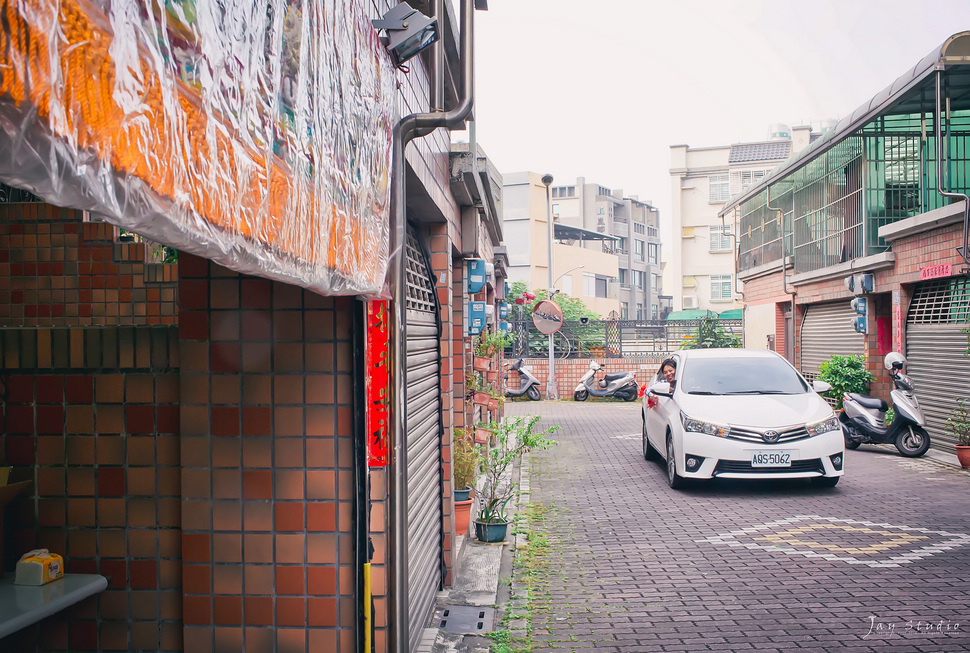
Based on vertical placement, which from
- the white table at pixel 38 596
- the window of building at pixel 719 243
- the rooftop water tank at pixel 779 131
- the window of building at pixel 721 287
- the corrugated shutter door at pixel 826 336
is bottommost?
the white table at pixel 38 596

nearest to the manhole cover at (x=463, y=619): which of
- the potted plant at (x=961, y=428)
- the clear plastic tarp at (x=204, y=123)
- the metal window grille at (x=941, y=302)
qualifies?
the clear plastic tarp at (x=204, y=123)

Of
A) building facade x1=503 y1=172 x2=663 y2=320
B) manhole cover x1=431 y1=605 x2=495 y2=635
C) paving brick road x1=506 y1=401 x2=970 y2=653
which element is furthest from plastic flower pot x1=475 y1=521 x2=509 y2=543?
building facade x1=503 y1=172 x2=663 y2=320

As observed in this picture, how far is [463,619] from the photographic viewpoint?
5.04m

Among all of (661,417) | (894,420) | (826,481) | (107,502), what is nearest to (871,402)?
(894,420)

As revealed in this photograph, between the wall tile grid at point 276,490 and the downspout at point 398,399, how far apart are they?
202 mm

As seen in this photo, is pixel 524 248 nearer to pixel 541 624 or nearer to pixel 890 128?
pixel 890 128

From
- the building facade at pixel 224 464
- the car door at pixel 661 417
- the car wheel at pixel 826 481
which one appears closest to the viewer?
the building facade at pixel 224 464

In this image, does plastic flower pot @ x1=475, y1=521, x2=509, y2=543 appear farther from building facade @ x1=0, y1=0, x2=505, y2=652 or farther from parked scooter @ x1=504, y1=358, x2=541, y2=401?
parked scooter @ x1=504, y1=358, x2=541, y2=401

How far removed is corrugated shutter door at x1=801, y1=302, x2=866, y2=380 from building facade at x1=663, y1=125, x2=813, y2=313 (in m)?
24.5

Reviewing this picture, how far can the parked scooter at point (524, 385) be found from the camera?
23.5 meters

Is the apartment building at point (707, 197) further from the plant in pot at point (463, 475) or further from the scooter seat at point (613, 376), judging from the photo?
the plant in pot at point (463, 475)

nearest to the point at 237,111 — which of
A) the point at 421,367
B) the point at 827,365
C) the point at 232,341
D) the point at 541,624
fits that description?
the point at 232,341

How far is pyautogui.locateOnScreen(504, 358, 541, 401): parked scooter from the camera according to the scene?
77.3ft

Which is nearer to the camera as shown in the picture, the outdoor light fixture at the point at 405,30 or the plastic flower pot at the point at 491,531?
the outdoor light fixture at the point at 405,30
